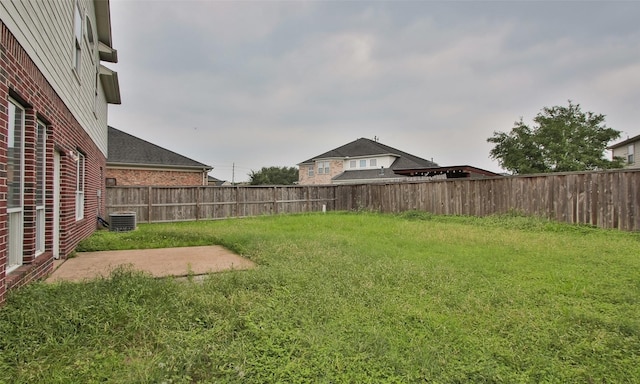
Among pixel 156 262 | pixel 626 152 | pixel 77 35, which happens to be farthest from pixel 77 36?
pixel 626 152

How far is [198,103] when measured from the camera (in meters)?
16.4

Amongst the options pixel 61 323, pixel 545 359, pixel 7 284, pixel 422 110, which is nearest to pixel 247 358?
→ pixel 61 323

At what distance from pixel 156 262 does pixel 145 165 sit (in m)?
12.8

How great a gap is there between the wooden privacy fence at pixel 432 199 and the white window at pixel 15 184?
966 cm

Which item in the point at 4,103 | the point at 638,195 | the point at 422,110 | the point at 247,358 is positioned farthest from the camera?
the point at 422,110

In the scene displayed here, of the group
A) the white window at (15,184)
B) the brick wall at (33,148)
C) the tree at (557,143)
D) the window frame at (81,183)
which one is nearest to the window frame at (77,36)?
the brick wall at (33,148)

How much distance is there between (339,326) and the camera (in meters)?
2.89

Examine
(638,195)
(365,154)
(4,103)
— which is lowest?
(638,195)

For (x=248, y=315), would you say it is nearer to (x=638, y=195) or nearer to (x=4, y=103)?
(x=4, y=103)

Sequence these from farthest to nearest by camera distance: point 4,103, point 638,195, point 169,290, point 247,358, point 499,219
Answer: point 499,219, point 638,195, point 169,290, point 4,103, point 247,358

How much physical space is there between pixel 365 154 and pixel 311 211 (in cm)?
1493

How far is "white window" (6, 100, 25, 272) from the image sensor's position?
3295 millimetres

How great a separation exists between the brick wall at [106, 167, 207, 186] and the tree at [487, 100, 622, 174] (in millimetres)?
20939

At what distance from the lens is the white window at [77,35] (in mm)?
6016
